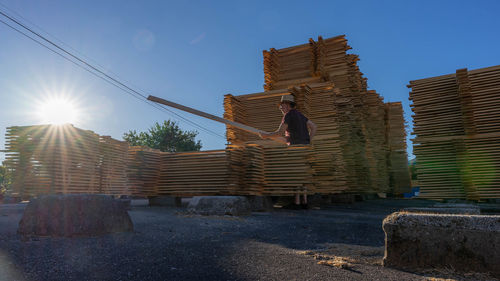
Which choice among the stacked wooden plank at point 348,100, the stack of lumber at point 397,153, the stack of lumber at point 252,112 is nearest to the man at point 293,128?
the stack of lumber at point 252,112

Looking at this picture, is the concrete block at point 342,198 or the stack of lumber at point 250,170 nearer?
the stack of lumber at point 250,170

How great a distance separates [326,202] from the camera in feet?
45.9

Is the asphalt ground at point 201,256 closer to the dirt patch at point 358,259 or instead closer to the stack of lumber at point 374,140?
the dirt patch at point 358,259

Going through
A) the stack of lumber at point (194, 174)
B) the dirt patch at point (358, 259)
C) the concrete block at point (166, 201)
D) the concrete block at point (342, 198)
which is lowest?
the concrete block at point (342, 198)

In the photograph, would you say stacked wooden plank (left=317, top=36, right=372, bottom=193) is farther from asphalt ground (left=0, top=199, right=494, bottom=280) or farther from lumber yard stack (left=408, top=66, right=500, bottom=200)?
asphalt ground (left=0, top=199, right=494, bottom=280)

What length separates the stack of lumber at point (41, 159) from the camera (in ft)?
29.2

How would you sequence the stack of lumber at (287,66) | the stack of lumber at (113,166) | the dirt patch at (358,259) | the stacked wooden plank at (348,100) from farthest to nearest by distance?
1. the stack of lumber at (287,66)
2. the stacked wooden plank at (348,100)
3. the stack of lumber at (113,166)
4. the dirt patch at (358,259)

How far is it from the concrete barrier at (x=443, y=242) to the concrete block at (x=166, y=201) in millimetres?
8857

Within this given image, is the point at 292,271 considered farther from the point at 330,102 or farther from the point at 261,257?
the point at 330,102

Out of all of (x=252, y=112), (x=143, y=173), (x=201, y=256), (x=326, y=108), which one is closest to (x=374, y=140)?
(x=326, y=108)

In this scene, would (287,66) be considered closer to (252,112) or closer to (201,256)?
(252,112)

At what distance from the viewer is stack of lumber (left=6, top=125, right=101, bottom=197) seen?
29.2 ft

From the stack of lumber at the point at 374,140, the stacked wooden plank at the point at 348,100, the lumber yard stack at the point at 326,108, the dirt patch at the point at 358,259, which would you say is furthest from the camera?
the stack of lumber at the point at 374,140

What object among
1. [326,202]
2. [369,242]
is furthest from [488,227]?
[326,202]
